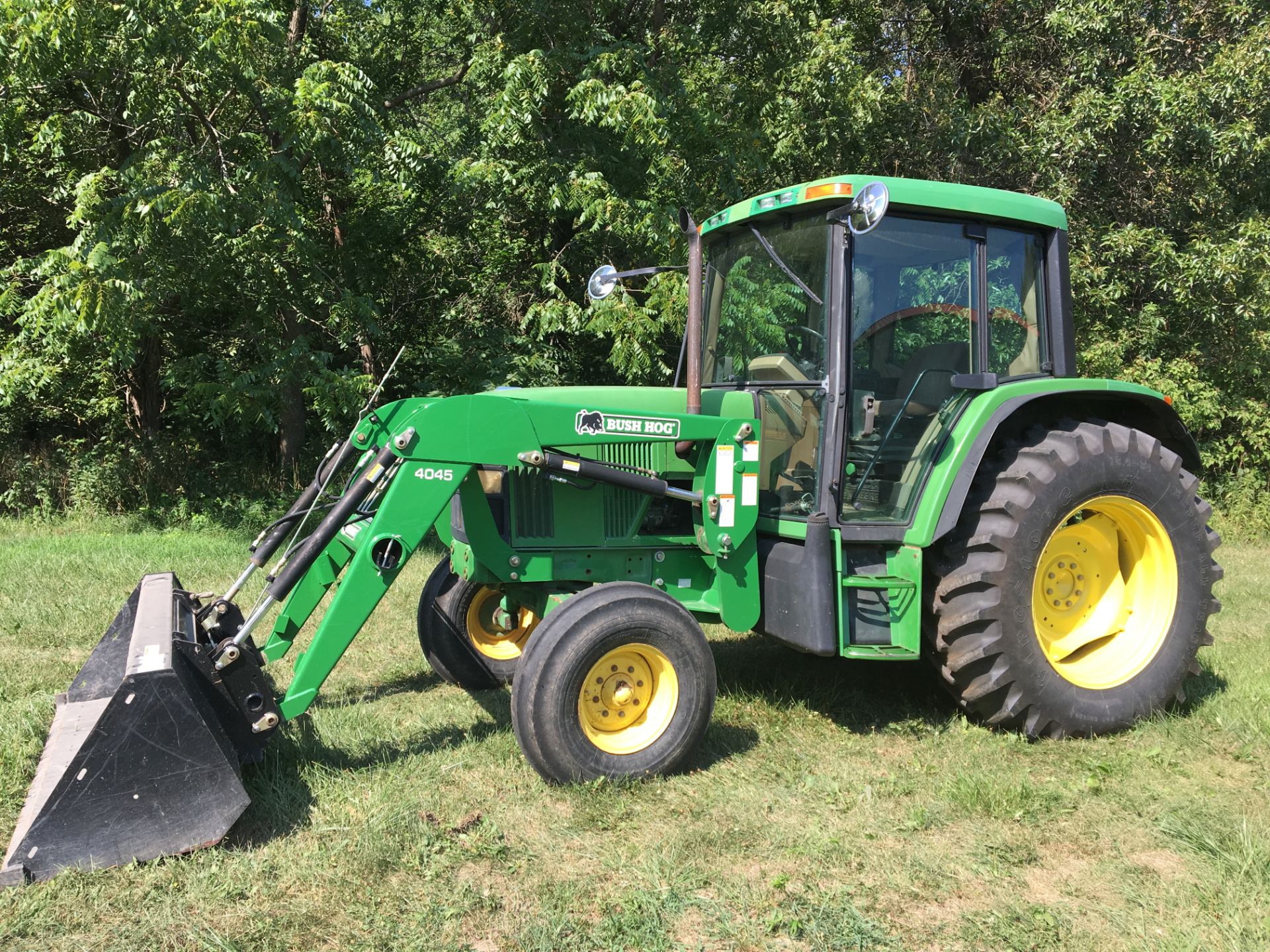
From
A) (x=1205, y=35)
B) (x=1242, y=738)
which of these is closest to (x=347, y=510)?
(x=1242, y=738)

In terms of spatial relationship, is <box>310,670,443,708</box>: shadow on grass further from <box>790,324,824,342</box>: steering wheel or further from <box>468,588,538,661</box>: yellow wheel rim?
<box>790,324,824,342</box>: steering wheel

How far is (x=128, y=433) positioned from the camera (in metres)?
11.1

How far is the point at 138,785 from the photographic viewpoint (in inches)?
119

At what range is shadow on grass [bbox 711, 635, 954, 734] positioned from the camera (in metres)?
4.67

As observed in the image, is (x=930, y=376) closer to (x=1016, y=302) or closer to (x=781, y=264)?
(x=1016, y=302)

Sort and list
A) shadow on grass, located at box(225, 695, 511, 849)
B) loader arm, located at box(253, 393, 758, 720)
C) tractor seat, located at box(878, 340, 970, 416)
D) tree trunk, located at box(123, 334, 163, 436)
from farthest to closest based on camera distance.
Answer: tree trunk, located at box(123, 334, 163, 436), tractor seat, located at box(878, 340, 970, 416), loader arm, located at box(253, 393, 758, 720), shadow on grass, located at box(225, 695, 511, 849)

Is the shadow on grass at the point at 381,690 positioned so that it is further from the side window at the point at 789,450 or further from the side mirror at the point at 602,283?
the side mirror at the point at 602,283

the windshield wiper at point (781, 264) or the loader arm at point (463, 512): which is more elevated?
the windshield wiper at point (781, 264)

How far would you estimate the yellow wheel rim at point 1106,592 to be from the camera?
459 centimetres

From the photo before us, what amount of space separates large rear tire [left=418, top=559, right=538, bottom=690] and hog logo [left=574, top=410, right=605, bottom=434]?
1318 millimetres

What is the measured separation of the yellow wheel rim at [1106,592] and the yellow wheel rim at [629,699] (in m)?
1.87

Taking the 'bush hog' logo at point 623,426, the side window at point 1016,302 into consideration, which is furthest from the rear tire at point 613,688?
the side window at point 1016,302

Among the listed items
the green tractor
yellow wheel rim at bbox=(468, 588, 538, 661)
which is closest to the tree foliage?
yellow wheel rim at bbox=(468, 588, 538, 661)

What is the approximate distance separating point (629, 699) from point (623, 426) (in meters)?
1.13
